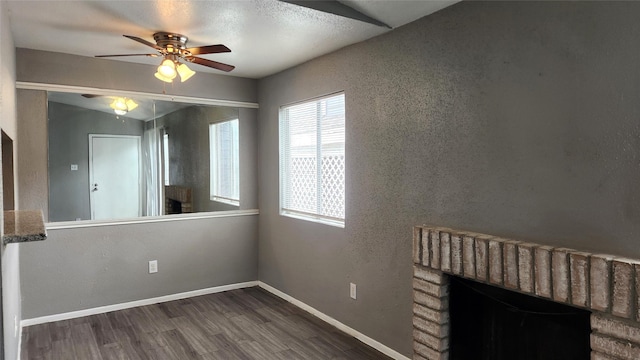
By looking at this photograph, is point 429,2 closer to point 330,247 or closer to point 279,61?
point 279,61

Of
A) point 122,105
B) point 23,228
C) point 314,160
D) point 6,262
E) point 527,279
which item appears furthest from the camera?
point 122,105

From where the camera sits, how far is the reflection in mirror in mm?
3797

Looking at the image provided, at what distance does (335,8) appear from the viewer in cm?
262

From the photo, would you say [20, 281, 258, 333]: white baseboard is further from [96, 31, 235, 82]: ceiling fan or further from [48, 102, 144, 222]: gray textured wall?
[96, 31, 235, 82]: ceiling fan

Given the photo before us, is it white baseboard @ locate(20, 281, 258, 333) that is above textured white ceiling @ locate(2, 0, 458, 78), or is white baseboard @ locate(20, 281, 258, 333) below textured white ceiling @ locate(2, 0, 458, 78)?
below

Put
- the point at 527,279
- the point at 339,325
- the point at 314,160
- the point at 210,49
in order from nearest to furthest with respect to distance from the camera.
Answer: the point at 527,279 < the point at 210,49 < the point at 339,325 < the point at 314,160

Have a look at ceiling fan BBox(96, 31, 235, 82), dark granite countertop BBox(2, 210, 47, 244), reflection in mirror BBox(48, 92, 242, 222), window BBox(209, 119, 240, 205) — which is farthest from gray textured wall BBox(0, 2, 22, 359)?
window BBox(209, 119, 240, 205)

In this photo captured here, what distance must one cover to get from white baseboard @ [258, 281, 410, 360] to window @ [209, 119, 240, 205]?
44.3 inches

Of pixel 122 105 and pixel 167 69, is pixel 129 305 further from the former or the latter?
pixel 167 69

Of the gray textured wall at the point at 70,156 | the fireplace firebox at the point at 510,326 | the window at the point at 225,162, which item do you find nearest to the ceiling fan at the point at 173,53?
the gray textured wall at the point at 70,156

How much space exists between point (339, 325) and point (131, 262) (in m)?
2.19

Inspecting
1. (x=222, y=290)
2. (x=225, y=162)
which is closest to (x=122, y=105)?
(x=225, y=162)

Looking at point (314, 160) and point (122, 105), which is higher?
point (122, 105)

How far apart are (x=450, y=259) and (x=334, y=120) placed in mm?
1725
